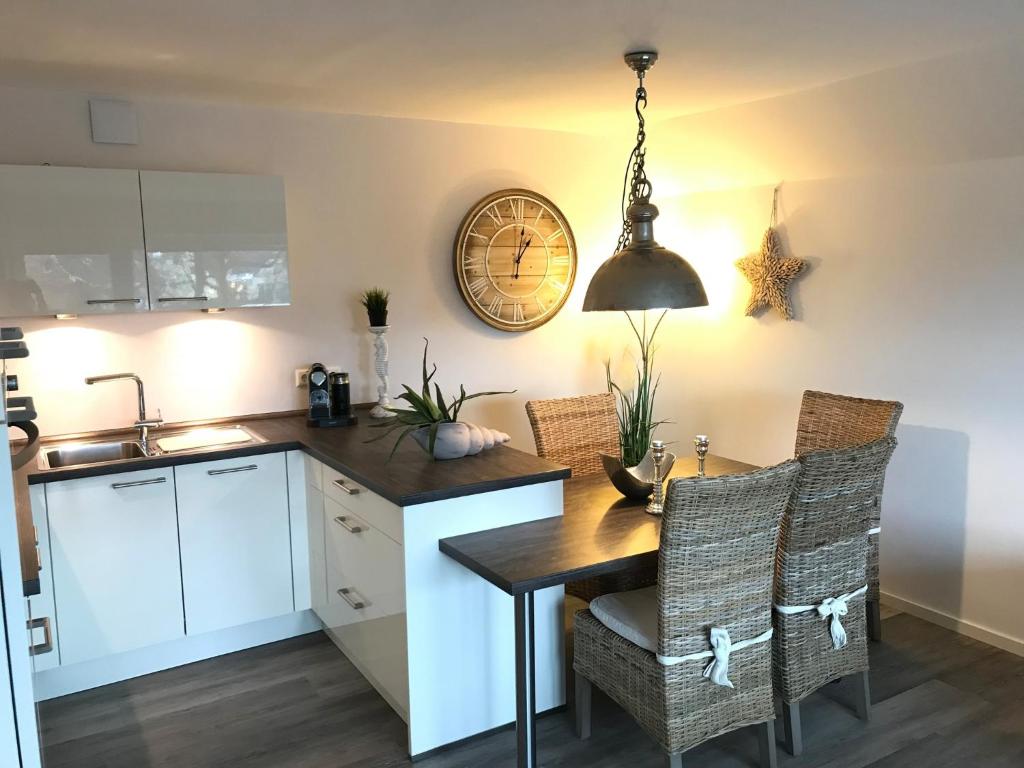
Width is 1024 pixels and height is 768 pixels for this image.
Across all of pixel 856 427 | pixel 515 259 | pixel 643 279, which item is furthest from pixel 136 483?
pixel 856 427

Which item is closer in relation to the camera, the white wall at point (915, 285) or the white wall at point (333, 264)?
the white wall at point (915, 285)

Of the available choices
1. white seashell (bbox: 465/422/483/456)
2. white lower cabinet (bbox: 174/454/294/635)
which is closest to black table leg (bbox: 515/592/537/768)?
white seashell (bbox: 465/422/483/456)

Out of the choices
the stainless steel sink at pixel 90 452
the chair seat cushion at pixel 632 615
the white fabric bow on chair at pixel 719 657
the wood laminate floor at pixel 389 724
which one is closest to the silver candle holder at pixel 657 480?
the chair seat cushion at pixel 632 615

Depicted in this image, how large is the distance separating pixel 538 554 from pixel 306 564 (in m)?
1.47

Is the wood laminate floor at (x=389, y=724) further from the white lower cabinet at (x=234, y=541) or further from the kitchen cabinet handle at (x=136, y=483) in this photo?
the kitchen cabinet handle at (x=136, y=483)

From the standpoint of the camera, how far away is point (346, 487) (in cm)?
292

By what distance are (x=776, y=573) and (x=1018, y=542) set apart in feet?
4.43

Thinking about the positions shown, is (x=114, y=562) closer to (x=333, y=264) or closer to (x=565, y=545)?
(x=333, y=264)

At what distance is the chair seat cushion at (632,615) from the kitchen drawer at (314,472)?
1214 millimetres

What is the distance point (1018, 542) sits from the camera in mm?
3227

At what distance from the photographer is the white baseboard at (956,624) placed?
3275mm

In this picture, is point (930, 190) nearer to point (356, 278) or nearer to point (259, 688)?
point (356, 278)

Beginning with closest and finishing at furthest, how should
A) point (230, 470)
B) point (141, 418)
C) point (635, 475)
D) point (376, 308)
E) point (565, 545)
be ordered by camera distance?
1. point (565, 545)
2. point (635, 475)
3. point (230, 470)
4. point (141, 418)
5. point (376, 308)

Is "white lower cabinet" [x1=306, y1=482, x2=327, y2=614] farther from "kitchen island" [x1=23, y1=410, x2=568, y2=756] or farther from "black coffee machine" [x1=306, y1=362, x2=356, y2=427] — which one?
"black coffee machine" [x1=306, y1=362, x2=356, y2=427]
